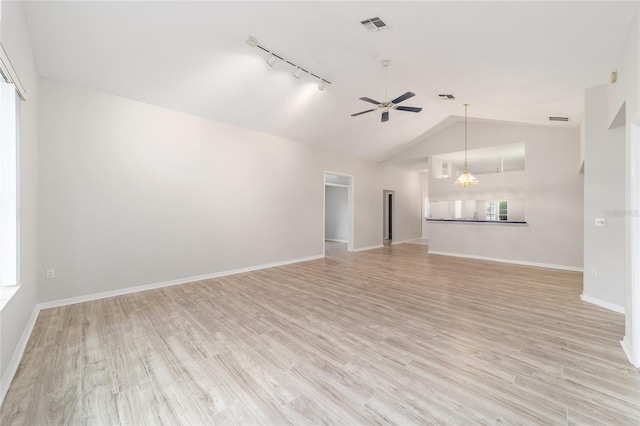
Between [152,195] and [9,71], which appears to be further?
[152,195]

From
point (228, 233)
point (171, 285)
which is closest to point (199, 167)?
point (228, 233)

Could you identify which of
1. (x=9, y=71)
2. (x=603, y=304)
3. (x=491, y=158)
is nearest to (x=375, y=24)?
(x=9, y=71)

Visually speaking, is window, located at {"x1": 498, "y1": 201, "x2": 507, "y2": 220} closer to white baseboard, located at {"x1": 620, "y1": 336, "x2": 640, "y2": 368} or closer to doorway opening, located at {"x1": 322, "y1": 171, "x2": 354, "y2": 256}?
doorway opening, located at {"x1": 322, "y1": 171, "x2": 354, "y2": 256}

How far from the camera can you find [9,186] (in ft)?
7.75

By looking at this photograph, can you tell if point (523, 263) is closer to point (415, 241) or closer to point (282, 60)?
point (415, 241)

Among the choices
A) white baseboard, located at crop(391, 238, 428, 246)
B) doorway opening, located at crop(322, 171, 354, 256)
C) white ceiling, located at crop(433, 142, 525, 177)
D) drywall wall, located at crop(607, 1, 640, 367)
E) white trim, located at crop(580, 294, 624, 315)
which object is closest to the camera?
drywall wall, located at crop(607, 1, 640, 367)

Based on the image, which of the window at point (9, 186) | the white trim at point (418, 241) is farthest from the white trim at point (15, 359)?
the white trim at point (418, 241)

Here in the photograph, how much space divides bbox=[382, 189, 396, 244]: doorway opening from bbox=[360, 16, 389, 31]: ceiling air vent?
732cm

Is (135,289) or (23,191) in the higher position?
(23,191)

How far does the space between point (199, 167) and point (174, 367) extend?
141 inches

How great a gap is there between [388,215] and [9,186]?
9.96 m

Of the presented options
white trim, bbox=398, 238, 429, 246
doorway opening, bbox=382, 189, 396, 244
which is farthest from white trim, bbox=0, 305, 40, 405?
white trim, bbox=398, 238, 429, 246

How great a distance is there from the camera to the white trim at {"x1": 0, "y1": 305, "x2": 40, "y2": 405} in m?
1.84

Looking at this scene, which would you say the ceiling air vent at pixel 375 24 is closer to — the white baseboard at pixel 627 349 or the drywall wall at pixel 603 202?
the drywall wall at pixel 603 202
